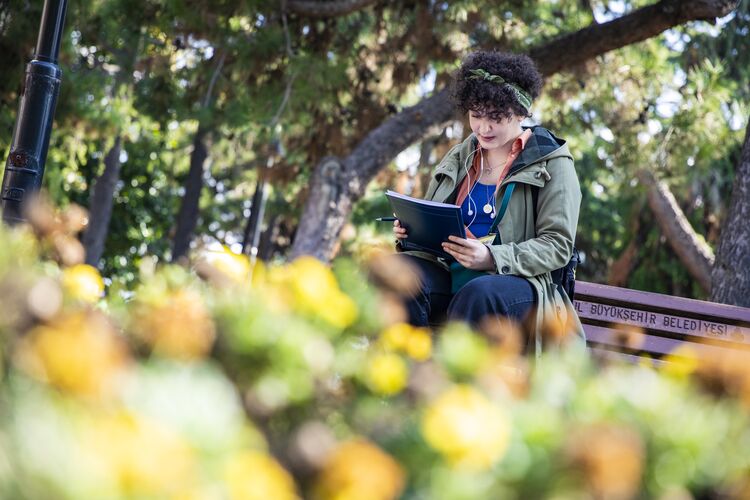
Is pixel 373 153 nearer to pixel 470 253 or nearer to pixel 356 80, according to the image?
pixel 356 80

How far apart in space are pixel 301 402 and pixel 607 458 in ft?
1.49

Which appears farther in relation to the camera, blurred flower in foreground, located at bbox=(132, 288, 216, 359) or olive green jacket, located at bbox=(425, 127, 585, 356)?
olive green jacket, located at bbox=(425, 127, 585, 356)

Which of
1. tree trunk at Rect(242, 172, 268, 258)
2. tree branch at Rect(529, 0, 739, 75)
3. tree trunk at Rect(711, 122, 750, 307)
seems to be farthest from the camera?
tree trunk at Rect(242, 172, 268, 258)

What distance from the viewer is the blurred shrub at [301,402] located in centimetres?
107

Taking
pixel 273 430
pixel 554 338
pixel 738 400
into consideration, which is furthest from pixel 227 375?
pixel 554 338

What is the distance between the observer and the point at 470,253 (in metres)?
3.10

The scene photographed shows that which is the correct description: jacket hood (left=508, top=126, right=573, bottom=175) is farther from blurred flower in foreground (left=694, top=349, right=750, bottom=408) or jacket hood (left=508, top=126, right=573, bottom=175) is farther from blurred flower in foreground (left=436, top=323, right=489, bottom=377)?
blurred flower in foreground (left=436, top=323, right=489, bottom=377)

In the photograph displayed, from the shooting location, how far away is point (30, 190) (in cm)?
432

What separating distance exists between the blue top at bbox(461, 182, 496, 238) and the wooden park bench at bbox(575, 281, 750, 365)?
1.16 m

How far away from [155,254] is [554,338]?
55.3ft

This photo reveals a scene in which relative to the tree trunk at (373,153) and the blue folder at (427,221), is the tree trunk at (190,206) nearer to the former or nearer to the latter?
the tree trunk at (373,153)

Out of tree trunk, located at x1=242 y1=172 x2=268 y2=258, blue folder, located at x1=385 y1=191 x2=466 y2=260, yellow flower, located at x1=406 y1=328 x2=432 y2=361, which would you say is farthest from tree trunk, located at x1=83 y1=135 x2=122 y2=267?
yellow flower, located at x1=406 y1=328 x2=432 y2=361

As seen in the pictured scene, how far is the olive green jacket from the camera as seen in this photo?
123 inches

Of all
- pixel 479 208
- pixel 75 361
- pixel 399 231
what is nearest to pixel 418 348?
pixel 75 361
